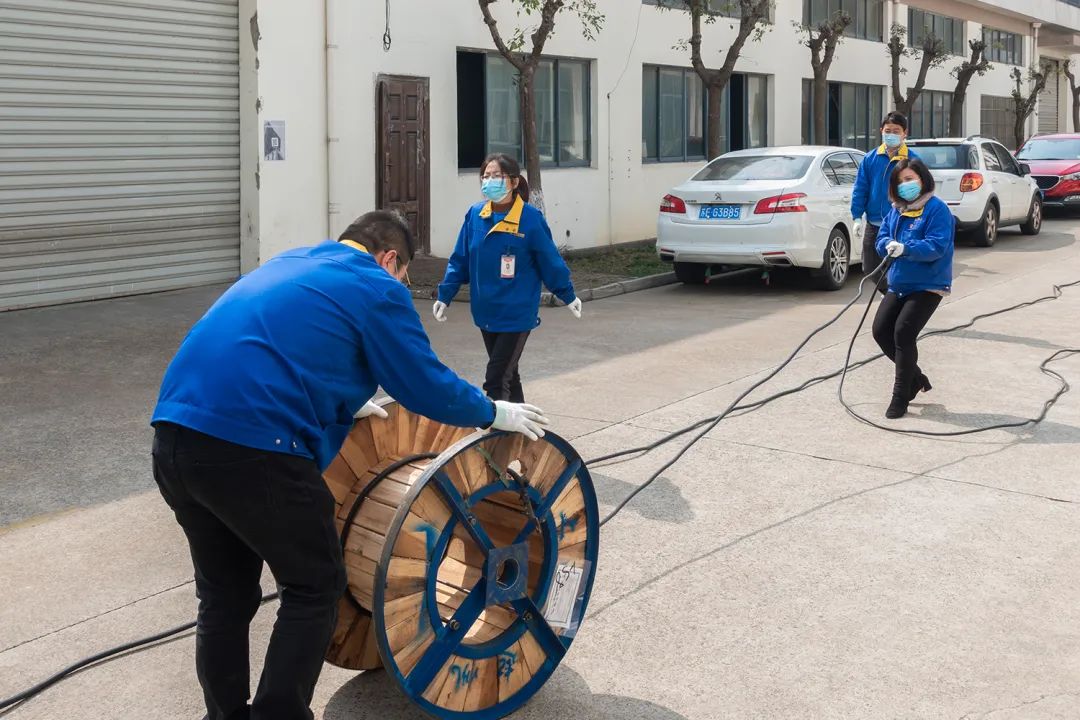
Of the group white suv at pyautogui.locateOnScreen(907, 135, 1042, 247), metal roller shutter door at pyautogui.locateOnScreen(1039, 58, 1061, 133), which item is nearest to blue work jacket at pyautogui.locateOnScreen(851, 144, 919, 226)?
white suv at pyautogui.locateOnScreen(907, 135, 1042, 247)

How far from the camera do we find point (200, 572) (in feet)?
11.9

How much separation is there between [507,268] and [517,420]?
3157 millimetres

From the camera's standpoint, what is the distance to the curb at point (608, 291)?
13.3m

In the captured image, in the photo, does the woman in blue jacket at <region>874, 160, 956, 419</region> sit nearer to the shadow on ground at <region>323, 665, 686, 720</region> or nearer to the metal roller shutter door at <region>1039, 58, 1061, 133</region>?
the shadow on ground at <region>323, 665, 686, 720</region>

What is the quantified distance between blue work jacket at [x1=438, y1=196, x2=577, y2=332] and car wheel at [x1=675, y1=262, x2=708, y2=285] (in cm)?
776

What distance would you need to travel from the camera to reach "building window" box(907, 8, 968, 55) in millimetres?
31609

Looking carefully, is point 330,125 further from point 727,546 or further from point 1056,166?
point 1056,166

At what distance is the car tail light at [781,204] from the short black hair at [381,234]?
33.1ft

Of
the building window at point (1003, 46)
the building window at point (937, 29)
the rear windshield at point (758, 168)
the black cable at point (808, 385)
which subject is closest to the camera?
the black cable at point (808, 385)

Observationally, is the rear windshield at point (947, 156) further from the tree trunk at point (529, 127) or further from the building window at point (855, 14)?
the building window at point (855, 14)

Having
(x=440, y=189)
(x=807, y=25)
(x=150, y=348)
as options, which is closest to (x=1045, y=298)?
(x=440, y=189)

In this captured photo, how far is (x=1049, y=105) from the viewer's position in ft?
141

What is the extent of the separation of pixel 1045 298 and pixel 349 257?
11214 millimetres

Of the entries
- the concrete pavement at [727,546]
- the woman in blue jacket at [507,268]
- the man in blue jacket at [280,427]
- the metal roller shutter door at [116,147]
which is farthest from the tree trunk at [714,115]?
the man in blue jacket at [280,427]
